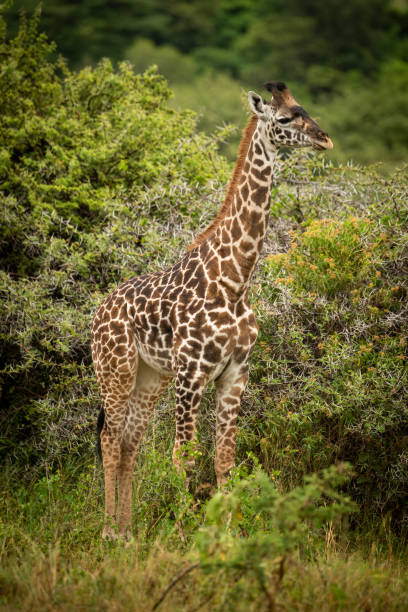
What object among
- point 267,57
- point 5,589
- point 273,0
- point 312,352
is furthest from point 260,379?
point 273,0

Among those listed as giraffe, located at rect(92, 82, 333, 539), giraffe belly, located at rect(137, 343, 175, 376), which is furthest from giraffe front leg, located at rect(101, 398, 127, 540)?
giraffe belly, located at rect(137, 343, 175, 376)

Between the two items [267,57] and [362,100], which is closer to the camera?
[362,100]

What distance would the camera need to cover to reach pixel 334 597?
3.86 m

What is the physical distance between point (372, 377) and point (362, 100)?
21338mm

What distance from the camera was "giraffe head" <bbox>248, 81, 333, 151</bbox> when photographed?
16.2ft

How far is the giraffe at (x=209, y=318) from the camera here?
5.13 meters

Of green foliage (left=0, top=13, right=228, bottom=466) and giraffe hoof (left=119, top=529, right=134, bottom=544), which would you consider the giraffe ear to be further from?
giraffe hoof (left=119, top=529, right=134, bottom=544)

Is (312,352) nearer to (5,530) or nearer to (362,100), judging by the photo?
(5,530)

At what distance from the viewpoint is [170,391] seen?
22.5ft

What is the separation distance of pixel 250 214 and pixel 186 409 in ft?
5.04

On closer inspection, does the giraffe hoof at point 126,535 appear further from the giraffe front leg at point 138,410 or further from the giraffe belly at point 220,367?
the giraffe belly at point 220,367

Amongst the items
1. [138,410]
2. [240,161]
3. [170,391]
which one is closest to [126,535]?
[138,410]

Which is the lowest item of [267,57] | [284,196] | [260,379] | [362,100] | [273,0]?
[260,379]

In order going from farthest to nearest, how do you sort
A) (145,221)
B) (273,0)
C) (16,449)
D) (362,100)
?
1. (273,0)
2. (362,100)
3. (145,221)
4. (16,449)
